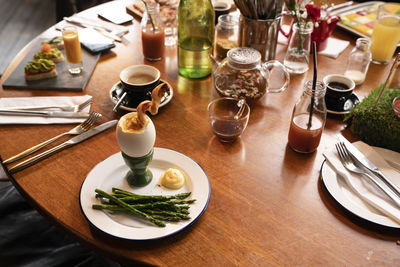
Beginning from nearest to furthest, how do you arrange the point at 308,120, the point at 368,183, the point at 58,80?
1. the point at 368,183
2. the point at 308,120
3. the point at 58,80

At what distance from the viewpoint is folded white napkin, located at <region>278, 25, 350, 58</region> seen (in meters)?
1.68

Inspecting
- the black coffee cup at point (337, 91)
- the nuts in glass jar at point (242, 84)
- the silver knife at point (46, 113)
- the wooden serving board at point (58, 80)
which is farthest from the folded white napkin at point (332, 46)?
the silver knife at point (46, 113)

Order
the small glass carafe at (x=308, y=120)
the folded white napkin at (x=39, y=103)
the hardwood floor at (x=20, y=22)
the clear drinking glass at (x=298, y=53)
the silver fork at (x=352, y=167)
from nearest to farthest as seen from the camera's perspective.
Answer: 1. the silver fork at (x=352, y=167)
2. the small glass carafe at (x=308, y=120)
3. the folded white napkin at (x=39, y=103)
4. the clear drinking glass at (x=298, y=53)
5. the hardwood floor at (x=20, y=22)

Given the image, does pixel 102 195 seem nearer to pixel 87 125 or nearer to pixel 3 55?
pixel 87 125

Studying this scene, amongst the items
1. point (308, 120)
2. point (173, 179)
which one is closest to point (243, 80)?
point (308, 120)

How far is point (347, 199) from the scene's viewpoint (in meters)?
0.97

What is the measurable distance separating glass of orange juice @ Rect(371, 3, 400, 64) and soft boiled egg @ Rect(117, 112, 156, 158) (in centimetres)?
118

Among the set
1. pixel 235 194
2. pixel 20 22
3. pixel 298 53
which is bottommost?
pixel 20 22

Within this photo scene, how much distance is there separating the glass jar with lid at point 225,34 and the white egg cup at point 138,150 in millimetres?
789

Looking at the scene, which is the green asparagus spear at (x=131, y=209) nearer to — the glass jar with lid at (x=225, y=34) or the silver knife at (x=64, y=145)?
the silver knife at (x=64, y=145)

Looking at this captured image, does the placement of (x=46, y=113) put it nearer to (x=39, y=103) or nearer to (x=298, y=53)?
(x=39, y=103)

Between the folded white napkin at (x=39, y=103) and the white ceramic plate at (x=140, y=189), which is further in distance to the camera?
the folded white napkin at (x=39, y=103)

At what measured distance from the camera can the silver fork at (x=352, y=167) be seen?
3.20 feet

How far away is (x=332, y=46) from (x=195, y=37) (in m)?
0.67
